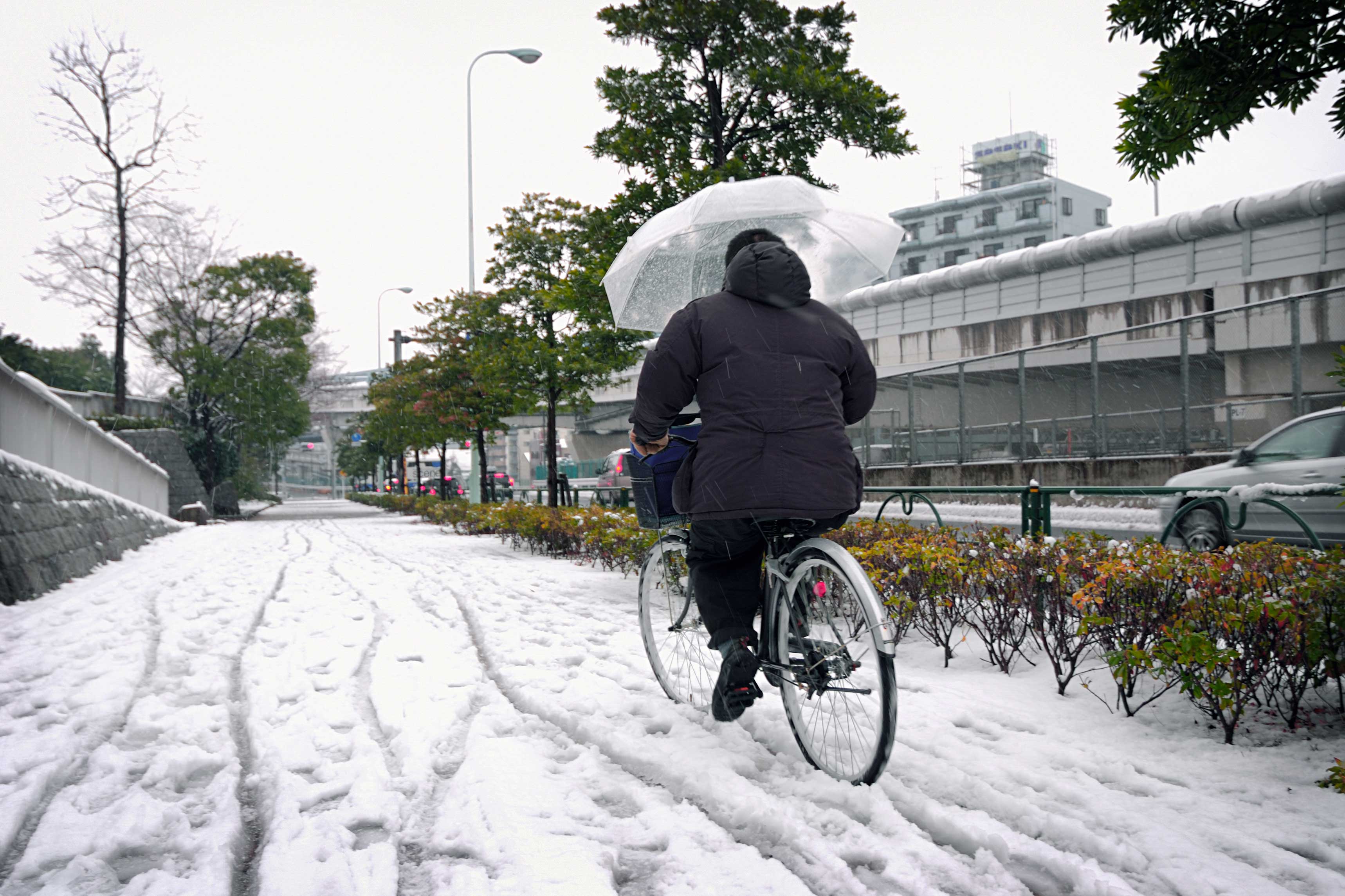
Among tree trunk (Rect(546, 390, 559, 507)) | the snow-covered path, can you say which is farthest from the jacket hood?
tree trunk (Rect(546, 390, 559, 507))

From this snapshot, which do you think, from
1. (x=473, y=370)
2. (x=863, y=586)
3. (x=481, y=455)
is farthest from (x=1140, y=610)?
(x=481, y=455)

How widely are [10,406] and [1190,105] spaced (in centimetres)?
1008

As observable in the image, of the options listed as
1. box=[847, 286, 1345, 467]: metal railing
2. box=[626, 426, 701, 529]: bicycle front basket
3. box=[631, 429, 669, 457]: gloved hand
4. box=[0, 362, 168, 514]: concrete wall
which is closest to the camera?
box=[631, 429, 669, 457]: gloved hand

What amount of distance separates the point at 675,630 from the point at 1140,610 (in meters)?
2.08

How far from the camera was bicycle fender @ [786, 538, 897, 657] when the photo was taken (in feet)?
8.91

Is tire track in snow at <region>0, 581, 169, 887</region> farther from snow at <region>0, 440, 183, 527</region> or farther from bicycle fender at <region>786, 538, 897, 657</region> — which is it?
snow at <region>0, 440, 183, 527</region>

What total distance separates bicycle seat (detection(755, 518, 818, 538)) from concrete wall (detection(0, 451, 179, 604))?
717cm

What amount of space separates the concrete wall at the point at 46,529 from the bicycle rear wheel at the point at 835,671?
7.27 meters

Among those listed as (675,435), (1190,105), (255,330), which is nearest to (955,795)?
(675,435)

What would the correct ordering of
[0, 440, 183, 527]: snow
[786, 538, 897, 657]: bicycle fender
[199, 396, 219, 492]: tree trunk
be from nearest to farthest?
[786, 538, 897, 657]: bicycle fender, [0, 440, 183, 527]: snow, [199, 396, 219, 492]: tree trunk

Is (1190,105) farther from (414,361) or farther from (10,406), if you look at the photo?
(414,361)

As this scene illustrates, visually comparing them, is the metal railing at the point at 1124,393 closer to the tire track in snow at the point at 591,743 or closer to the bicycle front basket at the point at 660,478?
the bicycle front basket at the point at 660,478

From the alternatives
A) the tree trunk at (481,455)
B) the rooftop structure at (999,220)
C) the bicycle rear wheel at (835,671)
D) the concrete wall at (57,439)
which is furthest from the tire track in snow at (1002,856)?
the rooftop structure at (999,220)

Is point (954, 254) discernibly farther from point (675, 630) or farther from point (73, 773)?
point (73, 773)
